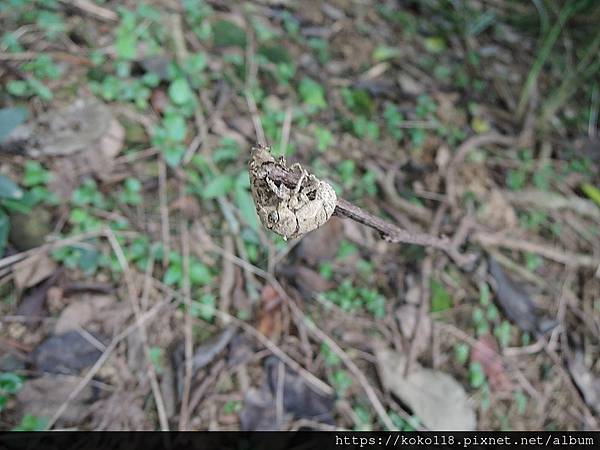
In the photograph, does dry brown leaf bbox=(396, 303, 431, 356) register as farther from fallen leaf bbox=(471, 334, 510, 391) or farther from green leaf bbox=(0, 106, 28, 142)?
green leaf bbox=(0, 106, 28, 142)

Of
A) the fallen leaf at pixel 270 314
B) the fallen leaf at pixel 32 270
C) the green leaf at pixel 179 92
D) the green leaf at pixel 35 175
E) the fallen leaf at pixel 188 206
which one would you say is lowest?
the fallen leaf at pixel 270 314

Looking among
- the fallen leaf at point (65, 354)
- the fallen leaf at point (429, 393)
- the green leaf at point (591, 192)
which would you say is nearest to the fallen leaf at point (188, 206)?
the fallen leaf at point (65, 354)

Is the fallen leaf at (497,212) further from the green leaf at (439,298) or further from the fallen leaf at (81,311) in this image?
the fallen leaf at (81,311)

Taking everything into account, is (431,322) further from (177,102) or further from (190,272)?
(177,102)

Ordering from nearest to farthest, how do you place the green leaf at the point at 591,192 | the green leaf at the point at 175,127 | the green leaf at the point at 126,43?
the green leaf at the point at 175,127, the green leaf at the point at 126,43, the green leaf at the point at 591,192

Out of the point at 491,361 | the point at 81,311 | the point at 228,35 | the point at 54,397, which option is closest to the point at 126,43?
the point at 228,35

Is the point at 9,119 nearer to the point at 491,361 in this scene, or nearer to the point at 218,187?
the point at 218,187

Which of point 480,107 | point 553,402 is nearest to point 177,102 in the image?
point 480,107
